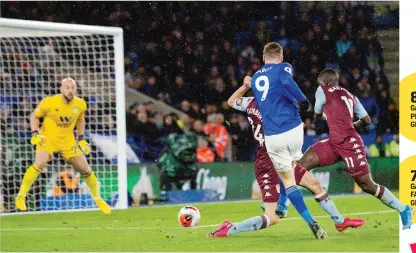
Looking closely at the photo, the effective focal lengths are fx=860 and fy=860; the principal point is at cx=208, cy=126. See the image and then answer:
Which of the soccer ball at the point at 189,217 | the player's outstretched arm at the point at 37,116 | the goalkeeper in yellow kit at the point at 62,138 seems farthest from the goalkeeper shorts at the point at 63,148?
the soccer ball at the point at 189,217

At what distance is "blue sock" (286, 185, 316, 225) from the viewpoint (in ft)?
24.3

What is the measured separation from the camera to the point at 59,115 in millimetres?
11539

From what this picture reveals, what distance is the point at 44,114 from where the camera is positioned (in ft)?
37.9

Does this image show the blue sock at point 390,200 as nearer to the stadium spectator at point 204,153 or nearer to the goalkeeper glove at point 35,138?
the goalkeeper glove at point 35,138

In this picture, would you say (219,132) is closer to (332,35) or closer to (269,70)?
(332,35)

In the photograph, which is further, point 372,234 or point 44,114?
point 44,114

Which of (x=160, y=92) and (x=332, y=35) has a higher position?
(x=332, y=35)

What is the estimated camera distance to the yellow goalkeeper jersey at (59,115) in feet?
37.6

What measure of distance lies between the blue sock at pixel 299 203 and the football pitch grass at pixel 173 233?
24 centimetres

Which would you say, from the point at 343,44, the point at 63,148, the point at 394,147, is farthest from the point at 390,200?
the point at 343,44

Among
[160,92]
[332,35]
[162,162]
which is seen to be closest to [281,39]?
[332,35]

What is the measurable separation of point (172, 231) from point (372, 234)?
2.15m

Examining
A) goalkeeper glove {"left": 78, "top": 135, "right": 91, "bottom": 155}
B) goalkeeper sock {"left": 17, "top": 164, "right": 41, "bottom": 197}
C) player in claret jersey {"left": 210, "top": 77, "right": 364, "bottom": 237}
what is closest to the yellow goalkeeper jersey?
goalkeeper glove {"left": 78, "top": 135, "right": 91, "bottom": 155}

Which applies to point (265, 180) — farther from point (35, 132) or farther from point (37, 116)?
point (37, 116)
